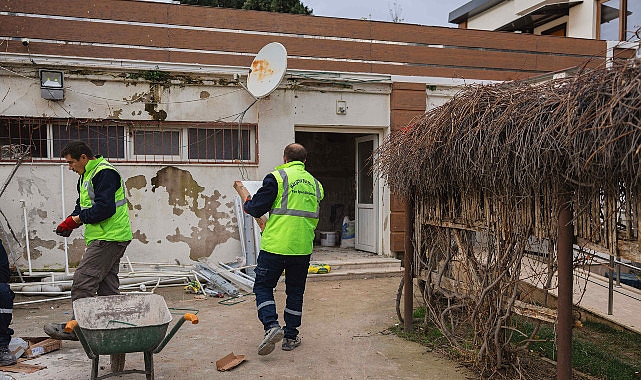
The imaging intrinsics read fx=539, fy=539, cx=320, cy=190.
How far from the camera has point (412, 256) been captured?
5.76 m

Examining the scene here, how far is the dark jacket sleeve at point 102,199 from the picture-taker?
15.5 feet

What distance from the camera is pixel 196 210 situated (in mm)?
8781

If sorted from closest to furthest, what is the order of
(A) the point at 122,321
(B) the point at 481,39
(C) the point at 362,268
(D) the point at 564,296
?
(D) the point at 564,296 → (A) the point at 122,321 → (C) the point at 362,268 → (B) the point at 481,39

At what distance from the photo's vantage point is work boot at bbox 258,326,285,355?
4.73 meters

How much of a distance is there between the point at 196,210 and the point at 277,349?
4.09 meters

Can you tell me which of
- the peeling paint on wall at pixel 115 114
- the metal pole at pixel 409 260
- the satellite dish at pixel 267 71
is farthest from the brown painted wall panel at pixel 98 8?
the metal pole at pixel 409 260

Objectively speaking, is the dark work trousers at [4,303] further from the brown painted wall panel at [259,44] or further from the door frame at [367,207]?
the door frame at [367,207]

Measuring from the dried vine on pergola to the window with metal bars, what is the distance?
4.06 m

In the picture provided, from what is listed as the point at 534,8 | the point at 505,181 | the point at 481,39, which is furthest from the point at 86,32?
the point at 534,8

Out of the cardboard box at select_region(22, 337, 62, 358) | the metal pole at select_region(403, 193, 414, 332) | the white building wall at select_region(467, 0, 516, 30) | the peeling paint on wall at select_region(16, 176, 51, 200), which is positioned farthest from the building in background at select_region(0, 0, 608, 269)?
the white building wall at select_region(467, 0, 516, 30)

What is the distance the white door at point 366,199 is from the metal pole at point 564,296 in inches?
252

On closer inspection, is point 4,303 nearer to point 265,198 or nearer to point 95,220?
point 95,220

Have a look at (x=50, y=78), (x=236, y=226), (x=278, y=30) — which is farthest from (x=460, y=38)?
(x=50, y=78)

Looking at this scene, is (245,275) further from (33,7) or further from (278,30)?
(33,7)
